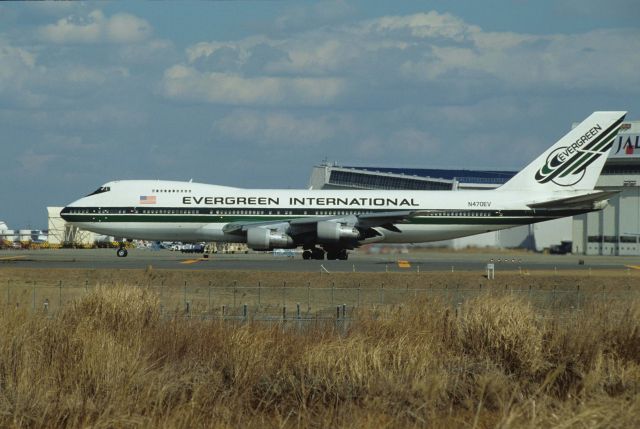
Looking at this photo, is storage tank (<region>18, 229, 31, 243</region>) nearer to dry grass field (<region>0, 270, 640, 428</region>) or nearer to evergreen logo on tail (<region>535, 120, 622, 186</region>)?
evergreen logo on tail (<region>535, 120, 622, 186</region>)

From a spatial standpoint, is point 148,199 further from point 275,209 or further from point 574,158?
point 574,158

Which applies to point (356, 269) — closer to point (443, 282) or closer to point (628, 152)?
point (443, 282)

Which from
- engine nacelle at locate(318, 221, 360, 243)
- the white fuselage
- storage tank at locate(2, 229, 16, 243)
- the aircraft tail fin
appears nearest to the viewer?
engine nacelle at locate(318, 221, 360, 243)

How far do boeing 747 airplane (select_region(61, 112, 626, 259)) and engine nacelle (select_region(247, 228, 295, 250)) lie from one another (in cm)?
140

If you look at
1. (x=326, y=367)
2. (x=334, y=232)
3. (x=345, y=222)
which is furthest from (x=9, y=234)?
(x=326, y=367)

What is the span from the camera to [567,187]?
60531mm

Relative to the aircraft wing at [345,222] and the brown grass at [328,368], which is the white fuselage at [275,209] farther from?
the brown grass at [328,368]

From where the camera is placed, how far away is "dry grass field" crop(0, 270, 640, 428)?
1590cm

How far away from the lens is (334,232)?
5475cm

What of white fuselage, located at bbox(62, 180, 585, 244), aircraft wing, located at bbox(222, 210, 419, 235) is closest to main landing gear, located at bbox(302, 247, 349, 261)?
white fuselage, located at bbox(62, 180, 585, 244)

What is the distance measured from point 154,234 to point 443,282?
78.4 ft

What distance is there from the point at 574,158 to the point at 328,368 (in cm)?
4575

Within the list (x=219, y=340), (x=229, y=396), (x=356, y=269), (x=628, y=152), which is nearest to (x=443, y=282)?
(x=356, y=269)

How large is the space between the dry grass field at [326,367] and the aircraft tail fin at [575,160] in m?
36.9
